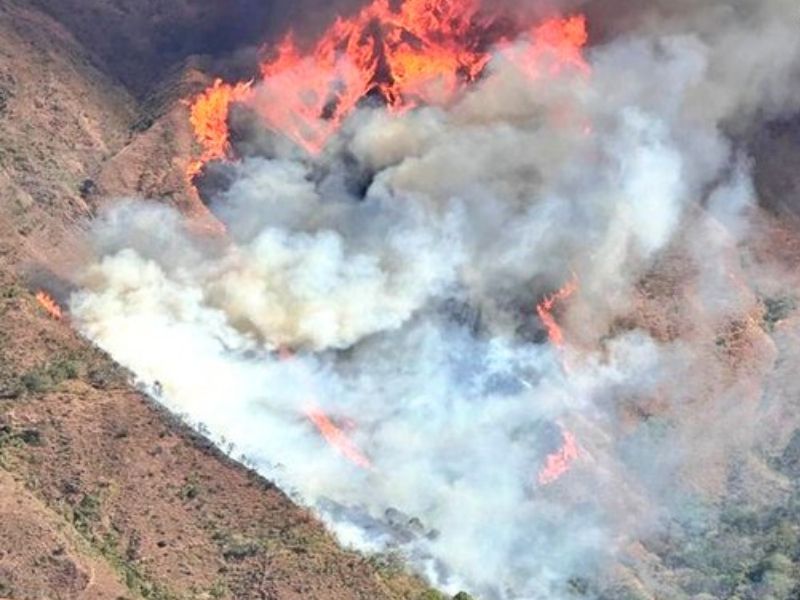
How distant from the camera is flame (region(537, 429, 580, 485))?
68.6m

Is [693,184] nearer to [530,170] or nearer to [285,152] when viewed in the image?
[530,170]

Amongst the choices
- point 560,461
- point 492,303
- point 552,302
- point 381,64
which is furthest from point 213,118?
point 560,461

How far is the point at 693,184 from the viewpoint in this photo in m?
84.0

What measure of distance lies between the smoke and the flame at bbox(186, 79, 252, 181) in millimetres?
2710

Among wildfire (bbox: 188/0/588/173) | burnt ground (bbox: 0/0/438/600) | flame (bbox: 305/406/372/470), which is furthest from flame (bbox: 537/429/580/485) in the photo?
wildfire (bbox: 188/0/588/173)

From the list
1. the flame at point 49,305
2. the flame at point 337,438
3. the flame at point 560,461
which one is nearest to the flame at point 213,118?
the flame at point 49,305

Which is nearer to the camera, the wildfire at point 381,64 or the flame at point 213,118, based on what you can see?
the flame at point 213,118

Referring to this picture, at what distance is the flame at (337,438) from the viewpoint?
66625mm

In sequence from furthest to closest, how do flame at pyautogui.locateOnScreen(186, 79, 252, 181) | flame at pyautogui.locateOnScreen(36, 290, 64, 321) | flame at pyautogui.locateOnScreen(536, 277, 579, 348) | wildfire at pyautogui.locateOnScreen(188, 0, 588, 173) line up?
1. wildfire at pyautogui.locateOnScreen(188, 0, 588, 173)
2. flame at pyautogui.locateOnScreen(186, 79, 252, 181)
3. flame at pyautogui.locateOnScreen(536, 277, 579, 348)
4. flame at pyautogui.locateOnScreen(36, 290, 64, 321)

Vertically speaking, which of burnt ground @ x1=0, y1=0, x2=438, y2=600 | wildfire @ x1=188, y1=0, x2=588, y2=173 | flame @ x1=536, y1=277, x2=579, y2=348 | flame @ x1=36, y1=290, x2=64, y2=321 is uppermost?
wildfire @ x1=188, y1=0, x2=588, y2=173

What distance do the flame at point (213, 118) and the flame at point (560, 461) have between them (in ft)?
86.8

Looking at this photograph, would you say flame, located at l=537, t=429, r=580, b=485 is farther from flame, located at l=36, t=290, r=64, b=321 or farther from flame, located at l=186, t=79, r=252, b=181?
flame, located at l=186, t=79, r=252, b=181

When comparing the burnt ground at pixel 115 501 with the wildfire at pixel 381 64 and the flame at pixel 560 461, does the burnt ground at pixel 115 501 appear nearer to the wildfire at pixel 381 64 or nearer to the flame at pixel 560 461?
the flame at pixel 560 461

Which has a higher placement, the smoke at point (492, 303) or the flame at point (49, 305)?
the smoke at point (492, 303)
